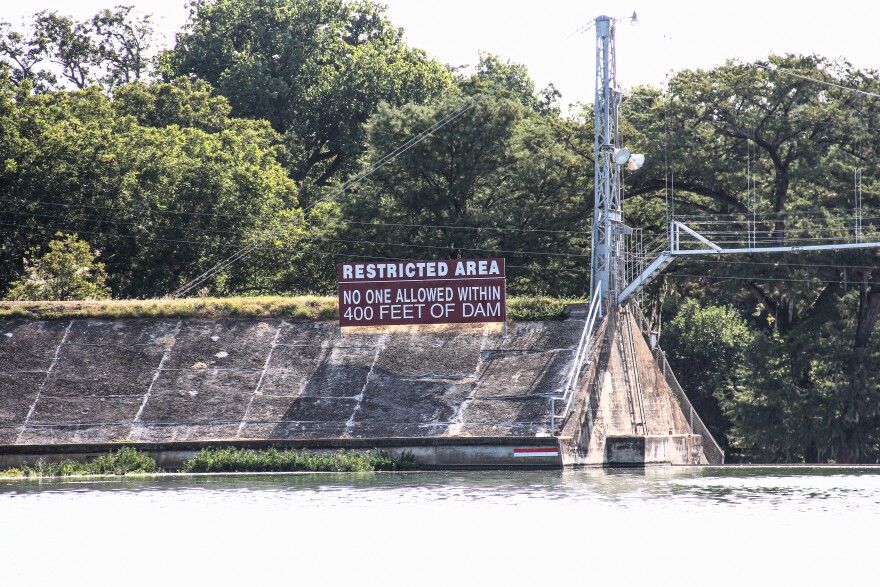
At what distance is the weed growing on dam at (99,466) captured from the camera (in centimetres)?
4081

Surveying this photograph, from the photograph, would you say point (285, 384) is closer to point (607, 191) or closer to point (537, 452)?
point (537, 452)

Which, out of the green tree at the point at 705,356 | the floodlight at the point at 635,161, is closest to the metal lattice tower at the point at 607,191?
the floodlight at the point at 635,161

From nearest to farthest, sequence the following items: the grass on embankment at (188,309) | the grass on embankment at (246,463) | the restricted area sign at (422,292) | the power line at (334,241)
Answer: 1. the grass on embankment at (246,463)
2. the restricted area sign at (422,292)
3. the grass on embankment at (188,309)
4. the power line at (334,241)

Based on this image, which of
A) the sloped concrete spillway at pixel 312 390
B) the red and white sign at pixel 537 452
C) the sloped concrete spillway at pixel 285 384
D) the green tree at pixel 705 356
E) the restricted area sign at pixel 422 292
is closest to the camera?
the red and white sign at pixel 537 452

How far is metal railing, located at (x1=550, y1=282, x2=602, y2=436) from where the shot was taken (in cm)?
4219

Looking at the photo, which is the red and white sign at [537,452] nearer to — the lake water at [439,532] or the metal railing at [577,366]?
the metal railing at [577,366]

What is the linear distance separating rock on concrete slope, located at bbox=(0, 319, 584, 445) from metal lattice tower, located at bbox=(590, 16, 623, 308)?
2094mm

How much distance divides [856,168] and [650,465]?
61.0 ft

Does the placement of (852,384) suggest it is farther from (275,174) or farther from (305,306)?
(275,174)

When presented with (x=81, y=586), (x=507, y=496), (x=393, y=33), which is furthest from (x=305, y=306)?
(x=393, y=33)

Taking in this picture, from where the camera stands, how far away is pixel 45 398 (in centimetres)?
4475

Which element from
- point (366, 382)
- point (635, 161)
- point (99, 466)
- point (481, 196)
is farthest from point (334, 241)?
point (99, 466)

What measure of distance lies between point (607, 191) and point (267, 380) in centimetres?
1389

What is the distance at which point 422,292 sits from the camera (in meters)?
47.1
